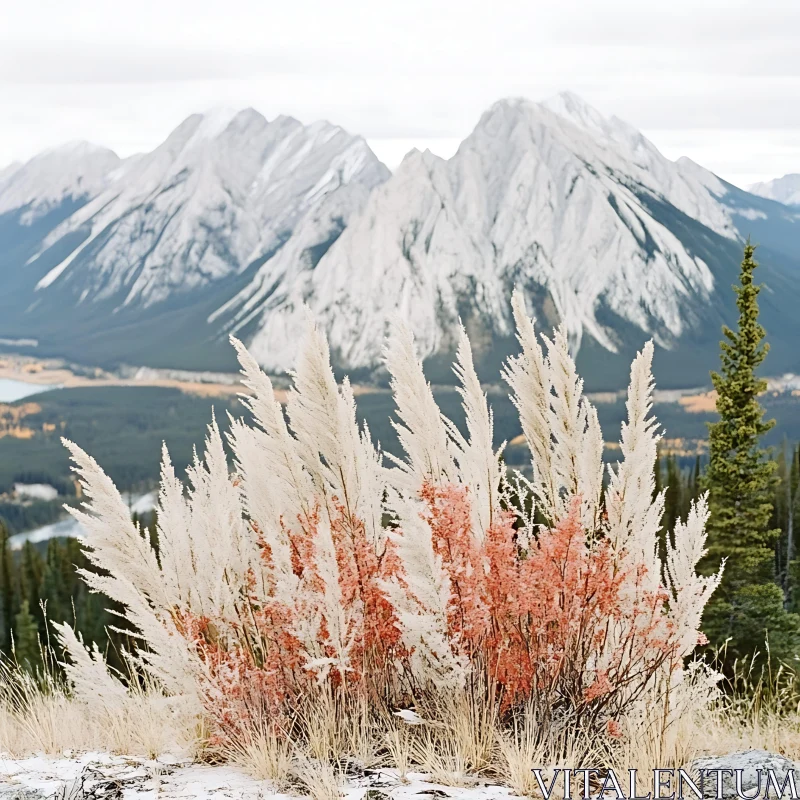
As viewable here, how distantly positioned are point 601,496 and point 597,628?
26.1 inches

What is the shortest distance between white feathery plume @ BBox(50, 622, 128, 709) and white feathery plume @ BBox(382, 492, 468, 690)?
1606mm

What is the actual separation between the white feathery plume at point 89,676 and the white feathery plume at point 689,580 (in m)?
2.84

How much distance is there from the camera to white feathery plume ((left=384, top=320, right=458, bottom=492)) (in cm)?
476

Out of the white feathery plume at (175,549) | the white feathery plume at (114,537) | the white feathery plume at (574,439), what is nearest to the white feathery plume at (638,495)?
the white feathery plume at (574,439)

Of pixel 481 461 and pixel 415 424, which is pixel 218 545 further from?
pixel 481 461

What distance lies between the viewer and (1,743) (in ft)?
15.7

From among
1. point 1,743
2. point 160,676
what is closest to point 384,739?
point 160,676

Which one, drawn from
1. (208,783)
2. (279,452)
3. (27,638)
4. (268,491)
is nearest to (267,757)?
(208,783)

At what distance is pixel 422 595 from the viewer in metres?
4.19

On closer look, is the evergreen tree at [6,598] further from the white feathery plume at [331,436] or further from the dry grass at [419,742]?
the white feathery plume at [331,436]

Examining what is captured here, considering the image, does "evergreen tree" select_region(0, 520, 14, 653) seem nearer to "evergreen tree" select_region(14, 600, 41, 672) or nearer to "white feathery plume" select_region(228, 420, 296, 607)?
"evergreen tree" select_region(14, 600, 41, 672)

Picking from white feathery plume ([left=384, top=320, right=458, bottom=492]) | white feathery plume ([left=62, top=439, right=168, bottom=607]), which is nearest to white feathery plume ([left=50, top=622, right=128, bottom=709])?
white feathery plume ([left=62, top=439, right=168, bottom=607])

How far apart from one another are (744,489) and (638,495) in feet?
59.0

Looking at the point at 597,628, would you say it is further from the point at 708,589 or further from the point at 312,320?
the point at 312,320
